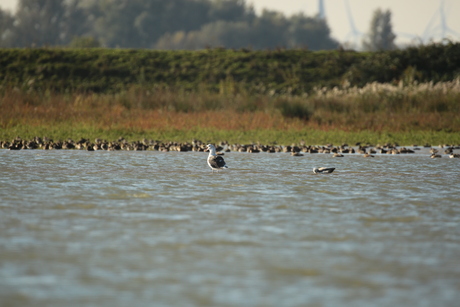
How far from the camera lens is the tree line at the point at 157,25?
84875 millimetres

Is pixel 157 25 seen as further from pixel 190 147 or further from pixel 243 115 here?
pixel 190 147

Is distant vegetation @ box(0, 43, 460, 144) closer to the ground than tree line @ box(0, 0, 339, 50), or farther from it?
closer to the ground

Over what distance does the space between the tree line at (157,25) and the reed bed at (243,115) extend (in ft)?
187

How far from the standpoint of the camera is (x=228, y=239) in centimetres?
590

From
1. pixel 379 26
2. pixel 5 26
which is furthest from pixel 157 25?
pixel 379 26

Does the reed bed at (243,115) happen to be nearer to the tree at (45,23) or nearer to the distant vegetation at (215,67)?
the distant vegetation at (215,67)

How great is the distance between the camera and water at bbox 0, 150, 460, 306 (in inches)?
171

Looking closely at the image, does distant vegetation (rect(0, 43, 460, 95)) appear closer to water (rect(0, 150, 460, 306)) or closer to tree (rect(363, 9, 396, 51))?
water (rect(0, 150, 460, 306))

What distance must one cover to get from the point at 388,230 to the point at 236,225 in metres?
1.39

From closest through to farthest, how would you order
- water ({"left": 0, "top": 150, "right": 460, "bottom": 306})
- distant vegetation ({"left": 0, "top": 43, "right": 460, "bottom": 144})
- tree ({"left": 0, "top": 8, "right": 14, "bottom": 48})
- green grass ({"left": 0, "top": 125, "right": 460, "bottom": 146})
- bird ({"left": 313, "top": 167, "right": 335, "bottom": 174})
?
water ({"left": 0, "top": 150, "right": 460, "bottom": 306}) < bird ({"left": 313, "top": 167, "right": 335, "bottom": 174}) < green grass ({"left": 0, "top": 125, "right": 460, "bottom": 146}) < distant vegetation ({"left": 0, "top": 43, "right": 460, "bottom": 144}) < tree ({"left": 0, "top": 8, "right": 14, "bottom": 48})

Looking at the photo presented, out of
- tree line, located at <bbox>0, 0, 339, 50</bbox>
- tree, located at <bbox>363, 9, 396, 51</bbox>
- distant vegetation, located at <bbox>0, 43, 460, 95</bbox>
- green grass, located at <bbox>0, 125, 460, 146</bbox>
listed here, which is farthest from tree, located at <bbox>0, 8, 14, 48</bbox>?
green grass, located at <bbox>0, 125, 460, 146</bbox>

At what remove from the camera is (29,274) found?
4.70 m

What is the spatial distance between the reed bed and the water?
883cm

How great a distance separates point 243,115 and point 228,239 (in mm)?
16654
